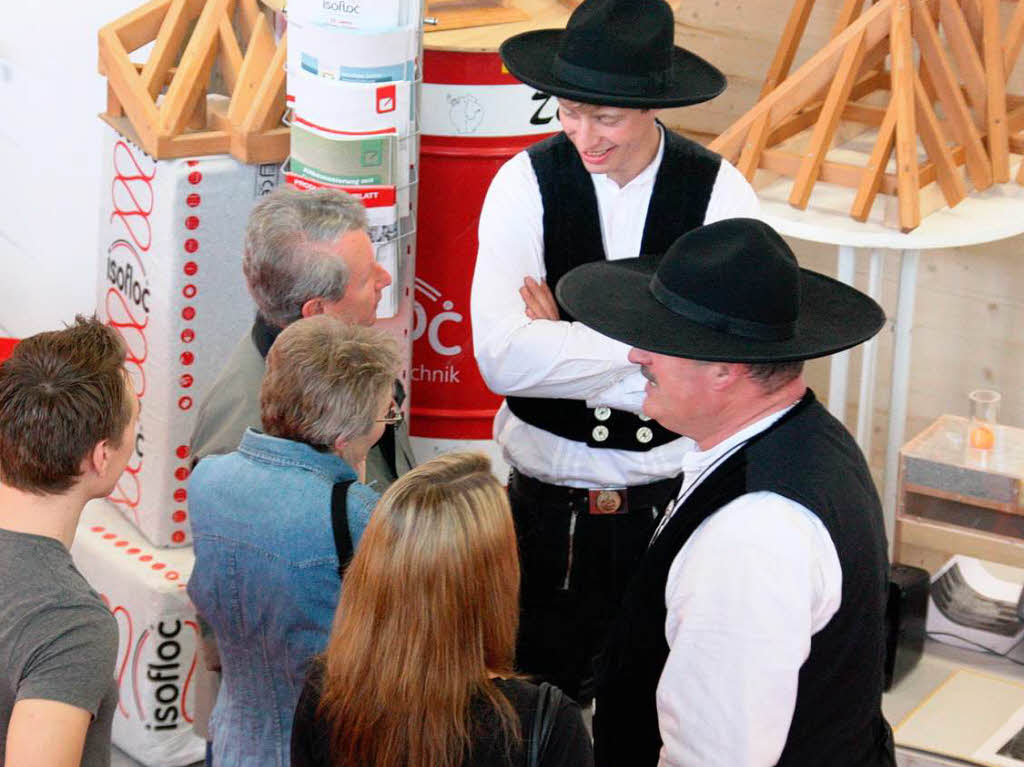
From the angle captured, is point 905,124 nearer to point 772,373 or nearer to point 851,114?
point 851,114

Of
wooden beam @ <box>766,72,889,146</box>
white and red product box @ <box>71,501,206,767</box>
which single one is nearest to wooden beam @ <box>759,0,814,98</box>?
wooden beam @ <box>766,72,889,146</box>

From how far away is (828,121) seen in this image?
12.2 ft

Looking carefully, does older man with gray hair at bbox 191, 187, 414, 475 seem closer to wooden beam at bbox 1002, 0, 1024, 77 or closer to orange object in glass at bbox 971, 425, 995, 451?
orange object in glass at bbox 971, 425, 995, 451

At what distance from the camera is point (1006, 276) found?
4.29 meters

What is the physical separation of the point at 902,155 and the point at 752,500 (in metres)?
1.85

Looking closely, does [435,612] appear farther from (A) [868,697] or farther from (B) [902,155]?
(B) [902,155]

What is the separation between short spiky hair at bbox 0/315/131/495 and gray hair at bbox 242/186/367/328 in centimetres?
57

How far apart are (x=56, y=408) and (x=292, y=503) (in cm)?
38

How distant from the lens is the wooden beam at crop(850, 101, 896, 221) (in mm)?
3615

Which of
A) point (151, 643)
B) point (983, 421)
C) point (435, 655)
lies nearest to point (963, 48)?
point (983, 421)

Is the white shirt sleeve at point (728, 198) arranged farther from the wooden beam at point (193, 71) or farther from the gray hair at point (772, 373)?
the wooden beam at point (193, 71)

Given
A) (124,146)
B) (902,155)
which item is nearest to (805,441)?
(902,155)

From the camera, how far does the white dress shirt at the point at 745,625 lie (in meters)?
1.94

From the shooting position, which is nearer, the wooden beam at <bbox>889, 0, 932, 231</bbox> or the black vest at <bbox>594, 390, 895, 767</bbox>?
the black vest at <bbox>594, 390, 895, 767</bbox>
